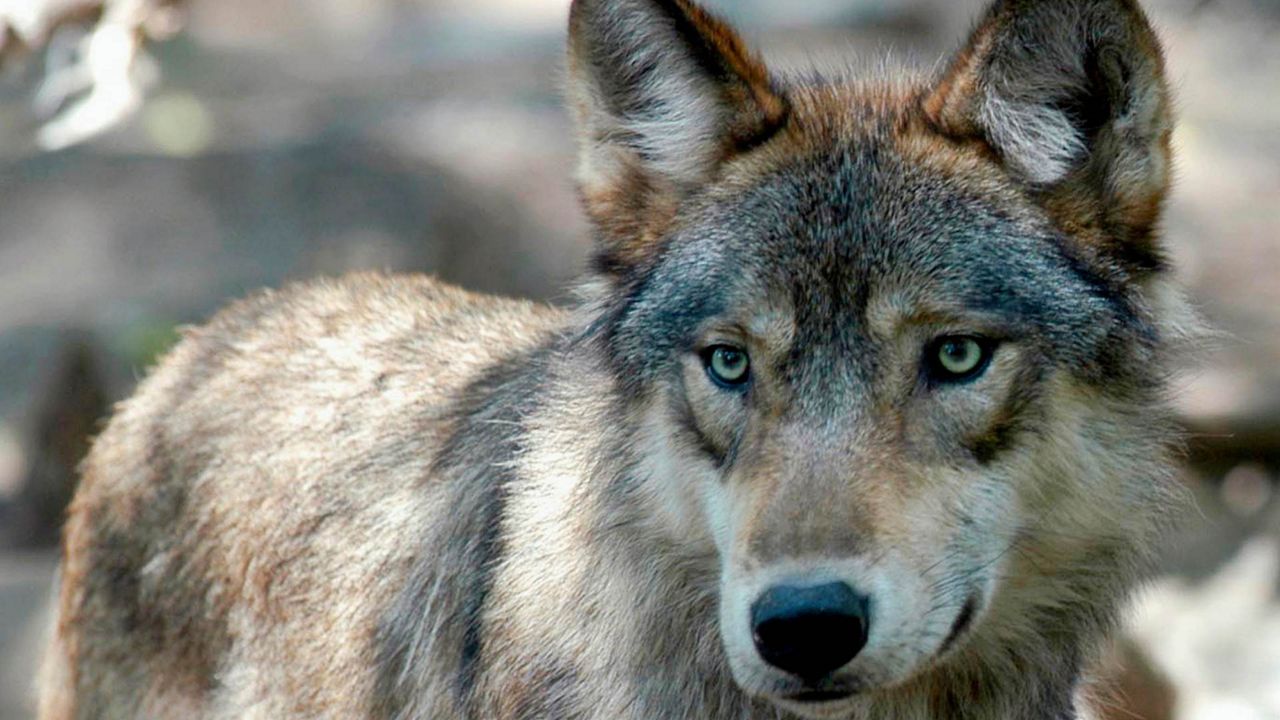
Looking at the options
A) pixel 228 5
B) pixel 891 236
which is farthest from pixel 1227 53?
pixel 891 236

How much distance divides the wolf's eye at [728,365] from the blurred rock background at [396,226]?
11.7 feet

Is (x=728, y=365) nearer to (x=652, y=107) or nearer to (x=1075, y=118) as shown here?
(x=652, y=107)

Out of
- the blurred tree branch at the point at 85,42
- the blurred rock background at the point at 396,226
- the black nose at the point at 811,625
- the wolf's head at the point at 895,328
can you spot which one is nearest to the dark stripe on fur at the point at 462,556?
the wolf's head at the point at 895,328

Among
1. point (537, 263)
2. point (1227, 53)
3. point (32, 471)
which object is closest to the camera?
point (32, 471)

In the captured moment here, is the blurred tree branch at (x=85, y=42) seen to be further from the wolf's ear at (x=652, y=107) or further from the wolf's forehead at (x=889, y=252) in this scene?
the wolf's forehead at (x=889, y=252)

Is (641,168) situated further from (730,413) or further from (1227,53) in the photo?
(1227,53)

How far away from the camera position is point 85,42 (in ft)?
20.8

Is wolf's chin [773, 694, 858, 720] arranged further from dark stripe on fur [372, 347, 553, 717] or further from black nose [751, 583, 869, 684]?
dark stripe on fur [372, 347, 553, 717]

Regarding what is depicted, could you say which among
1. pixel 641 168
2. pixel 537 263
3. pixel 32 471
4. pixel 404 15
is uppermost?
pixel 404 15

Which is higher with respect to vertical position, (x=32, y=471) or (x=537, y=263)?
(x=537, y=263)

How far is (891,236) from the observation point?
4.13m

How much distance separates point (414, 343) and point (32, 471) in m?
5.26

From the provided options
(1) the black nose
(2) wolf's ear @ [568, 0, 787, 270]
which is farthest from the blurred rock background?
(1) the black nose

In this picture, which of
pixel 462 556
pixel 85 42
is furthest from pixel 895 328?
pixel 85 42
